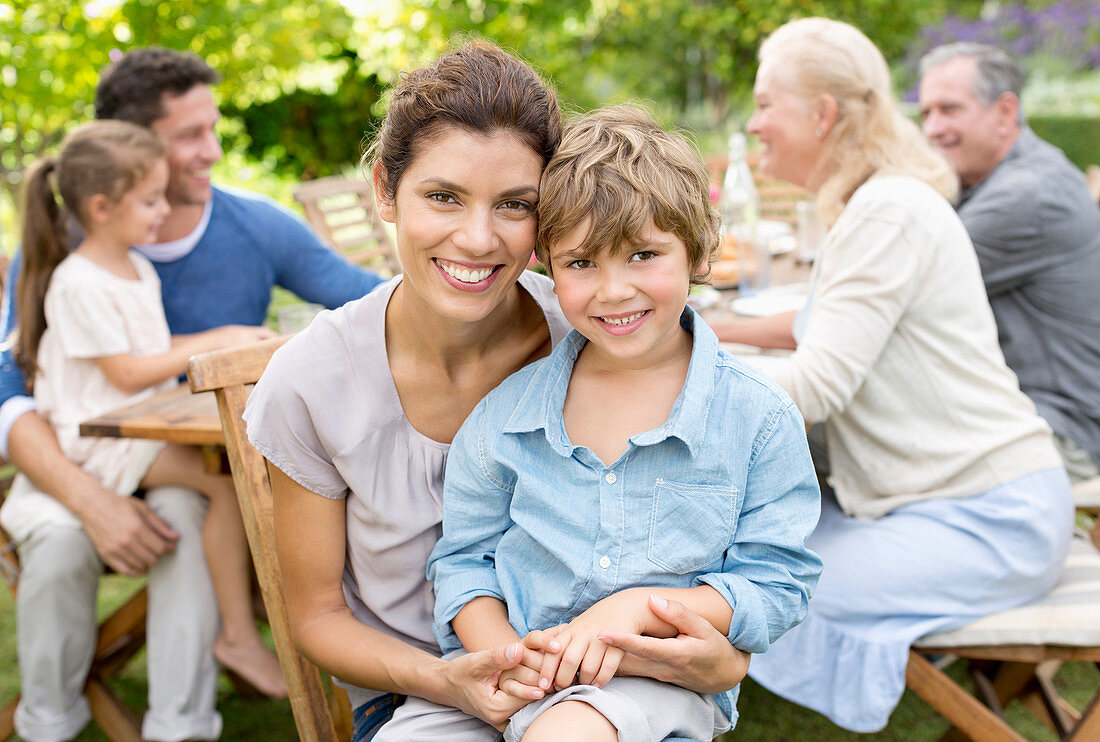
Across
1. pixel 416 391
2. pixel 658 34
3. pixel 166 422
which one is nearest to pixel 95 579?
pixel 166 422

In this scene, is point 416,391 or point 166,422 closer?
point 416,391

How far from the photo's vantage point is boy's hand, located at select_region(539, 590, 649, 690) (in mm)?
1425

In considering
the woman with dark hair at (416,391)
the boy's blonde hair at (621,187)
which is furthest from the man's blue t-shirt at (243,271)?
the boy's blonde hair at (621,187)

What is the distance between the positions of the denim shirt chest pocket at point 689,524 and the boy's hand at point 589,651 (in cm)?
12

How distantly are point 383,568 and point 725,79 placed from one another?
12355 mm

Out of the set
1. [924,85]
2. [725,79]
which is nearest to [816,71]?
[924,85]

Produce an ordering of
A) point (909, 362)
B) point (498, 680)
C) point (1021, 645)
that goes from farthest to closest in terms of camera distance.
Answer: point (909, 362), point (1021, 645), point (498, 680)

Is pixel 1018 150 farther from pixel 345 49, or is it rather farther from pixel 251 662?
pixel 345 49

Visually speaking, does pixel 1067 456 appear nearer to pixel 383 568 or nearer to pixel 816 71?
pixel 816 71

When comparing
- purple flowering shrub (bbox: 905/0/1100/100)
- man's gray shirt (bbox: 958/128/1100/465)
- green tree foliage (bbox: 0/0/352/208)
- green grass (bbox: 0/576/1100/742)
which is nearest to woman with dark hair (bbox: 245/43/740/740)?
green grass (bbox: 0/576/1100/742)

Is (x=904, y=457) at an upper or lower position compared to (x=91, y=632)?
upper

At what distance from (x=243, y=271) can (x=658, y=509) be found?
7.37ft

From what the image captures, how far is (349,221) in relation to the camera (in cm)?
509

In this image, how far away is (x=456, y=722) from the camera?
1584 mm
